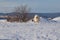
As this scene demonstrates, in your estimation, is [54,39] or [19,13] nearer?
[54,39]

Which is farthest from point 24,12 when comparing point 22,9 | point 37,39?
point 37,39

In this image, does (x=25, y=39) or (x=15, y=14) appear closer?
(x=25, y=39)

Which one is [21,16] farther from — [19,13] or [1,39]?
[1,39]

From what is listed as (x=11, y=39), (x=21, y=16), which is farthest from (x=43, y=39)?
(x=21, y=16)

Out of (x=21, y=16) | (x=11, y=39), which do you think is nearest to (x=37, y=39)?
(x=11, y=39)

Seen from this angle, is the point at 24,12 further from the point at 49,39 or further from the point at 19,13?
the point at 49,39

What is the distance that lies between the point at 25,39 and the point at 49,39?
92cm

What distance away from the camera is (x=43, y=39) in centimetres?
831

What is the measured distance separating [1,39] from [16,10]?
1495 inches

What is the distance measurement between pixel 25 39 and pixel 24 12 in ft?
121

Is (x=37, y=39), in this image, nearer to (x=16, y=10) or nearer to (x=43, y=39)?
(x=43, y=39)

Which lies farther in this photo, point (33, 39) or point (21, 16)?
point (21, 16)

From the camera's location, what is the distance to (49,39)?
831 cm

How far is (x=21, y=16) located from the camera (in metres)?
44.2
